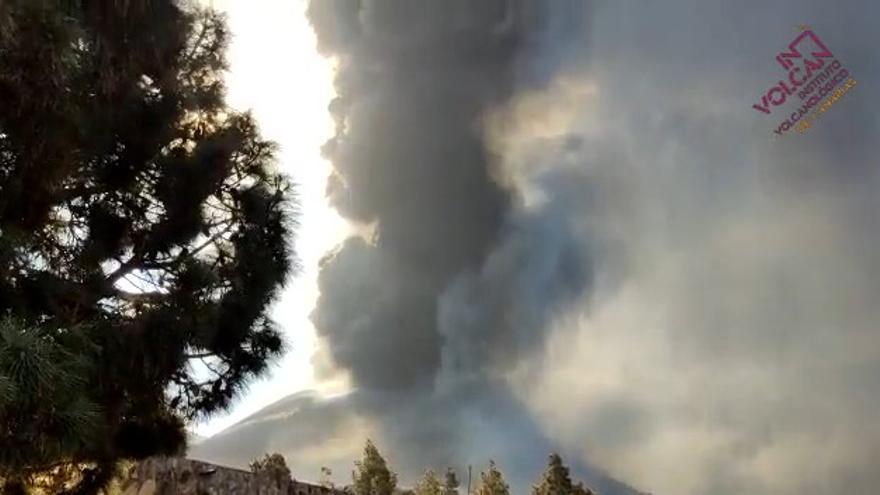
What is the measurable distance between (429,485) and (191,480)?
423 inches

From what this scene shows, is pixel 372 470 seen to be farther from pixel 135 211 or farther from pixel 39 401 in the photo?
pixel 39 401

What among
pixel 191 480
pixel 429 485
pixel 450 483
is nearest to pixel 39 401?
pixel 191 480

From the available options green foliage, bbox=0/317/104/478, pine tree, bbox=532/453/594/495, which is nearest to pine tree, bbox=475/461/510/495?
pine tree, bbox=532/453/594/495

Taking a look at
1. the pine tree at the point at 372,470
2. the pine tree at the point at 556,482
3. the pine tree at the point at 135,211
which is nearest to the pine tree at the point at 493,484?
the pine tree at the point at 556,482

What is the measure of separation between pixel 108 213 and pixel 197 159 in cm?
51

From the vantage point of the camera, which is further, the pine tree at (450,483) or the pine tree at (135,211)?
the pine tree at (450,483)

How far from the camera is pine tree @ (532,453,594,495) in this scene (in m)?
13.8

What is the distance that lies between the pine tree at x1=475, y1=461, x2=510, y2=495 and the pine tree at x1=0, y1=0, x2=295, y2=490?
10.8m

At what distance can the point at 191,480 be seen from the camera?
190 inches

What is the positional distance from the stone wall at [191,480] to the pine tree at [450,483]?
36.0 feet

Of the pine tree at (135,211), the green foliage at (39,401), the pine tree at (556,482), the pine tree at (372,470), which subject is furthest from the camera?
the pine tree at (556,482)

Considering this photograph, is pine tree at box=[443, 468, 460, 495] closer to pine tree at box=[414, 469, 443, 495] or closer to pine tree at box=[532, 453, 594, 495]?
pine tree at box=[414, 469, 443, 495]

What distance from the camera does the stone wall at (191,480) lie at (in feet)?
15.2

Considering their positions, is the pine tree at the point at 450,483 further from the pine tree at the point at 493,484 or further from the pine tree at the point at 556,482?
the pine tree at the point at 556,482
